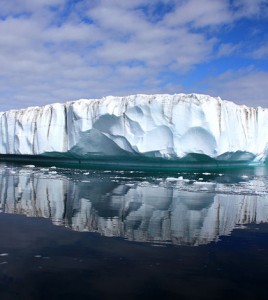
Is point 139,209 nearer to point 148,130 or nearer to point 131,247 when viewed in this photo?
point 131,247

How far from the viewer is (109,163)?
2180 cm

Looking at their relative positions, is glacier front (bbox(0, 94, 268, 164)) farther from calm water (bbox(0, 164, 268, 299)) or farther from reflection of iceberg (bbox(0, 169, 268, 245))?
calm water (bbox(0, 164, 268, 299))

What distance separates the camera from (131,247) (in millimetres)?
4996

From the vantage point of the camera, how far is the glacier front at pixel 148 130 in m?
18.2

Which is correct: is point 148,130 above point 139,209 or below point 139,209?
above

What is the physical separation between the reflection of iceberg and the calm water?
0.02 metres

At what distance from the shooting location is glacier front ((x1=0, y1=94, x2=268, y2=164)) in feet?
59.8

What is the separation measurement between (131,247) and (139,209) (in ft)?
9.56

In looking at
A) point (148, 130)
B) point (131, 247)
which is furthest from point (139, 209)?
point (148, 130)

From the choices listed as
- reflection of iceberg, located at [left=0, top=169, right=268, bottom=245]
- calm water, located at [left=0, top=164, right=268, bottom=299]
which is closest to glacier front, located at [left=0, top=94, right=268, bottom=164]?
reflection of iceberg, located at [left=0, top=169, right=268, bottom=245]

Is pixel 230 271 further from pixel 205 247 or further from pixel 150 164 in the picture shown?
pixel 150 164

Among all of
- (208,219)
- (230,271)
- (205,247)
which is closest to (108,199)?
(208,219)

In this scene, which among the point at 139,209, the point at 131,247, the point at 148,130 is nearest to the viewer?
the point at 131,247

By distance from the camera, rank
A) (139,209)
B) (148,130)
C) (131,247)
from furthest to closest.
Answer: (148,130), (139,209), (131,247)
